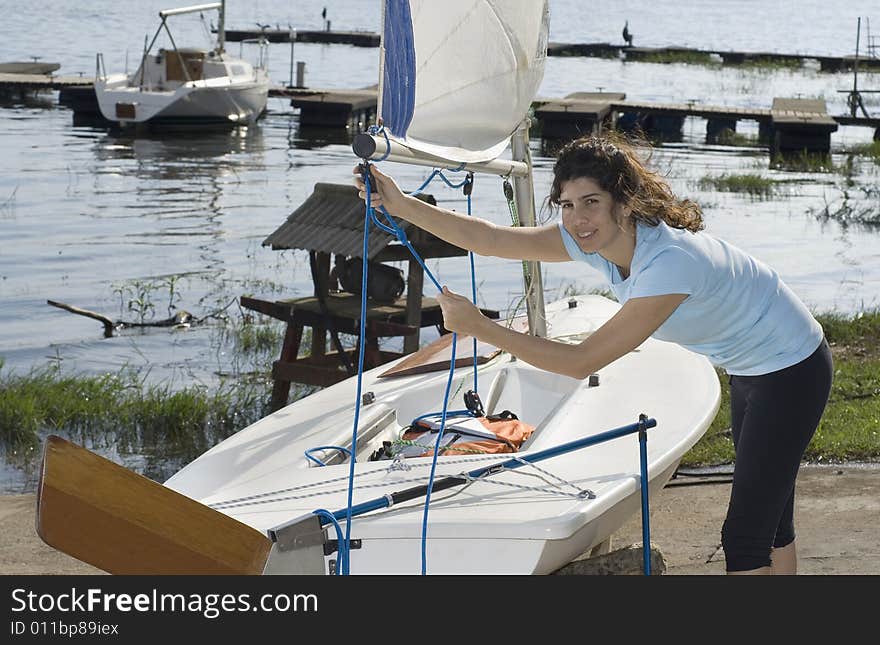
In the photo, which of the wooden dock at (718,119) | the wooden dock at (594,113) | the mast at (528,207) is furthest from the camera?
the wooden dock at (594,113)

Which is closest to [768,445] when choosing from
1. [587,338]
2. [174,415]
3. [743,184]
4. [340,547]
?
→ [587,338]

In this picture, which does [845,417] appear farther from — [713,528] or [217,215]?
[217,215]

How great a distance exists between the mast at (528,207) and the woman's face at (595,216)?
76.1 inches

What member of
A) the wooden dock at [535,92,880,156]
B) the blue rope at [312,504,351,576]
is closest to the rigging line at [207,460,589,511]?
the blue rope at [312,504,351,576]

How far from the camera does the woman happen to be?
3.79 m

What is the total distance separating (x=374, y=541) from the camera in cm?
408

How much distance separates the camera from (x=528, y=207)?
6.07 meters

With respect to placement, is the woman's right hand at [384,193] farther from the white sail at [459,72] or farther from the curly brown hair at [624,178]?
the curly brown hair at [624,178]

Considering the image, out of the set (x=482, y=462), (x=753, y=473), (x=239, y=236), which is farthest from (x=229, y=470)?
(x=239, y=236)

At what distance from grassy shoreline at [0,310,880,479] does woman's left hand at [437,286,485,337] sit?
12.6ft

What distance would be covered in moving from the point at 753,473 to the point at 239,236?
13.6 meters

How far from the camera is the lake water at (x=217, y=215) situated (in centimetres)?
1238

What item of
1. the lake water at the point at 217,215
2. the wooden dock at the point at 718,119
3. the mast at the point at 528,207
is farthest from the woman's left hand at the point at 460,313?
the wooden dock at the point at 718,119

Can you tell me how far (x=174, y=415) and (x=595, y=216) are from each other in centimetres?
553
